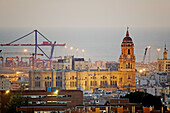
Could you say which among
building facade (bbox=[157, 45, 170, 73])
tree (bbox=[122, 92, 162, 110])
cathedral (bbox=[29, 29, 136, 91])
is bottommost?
tree (bbox=[122, 92, 162, 110])

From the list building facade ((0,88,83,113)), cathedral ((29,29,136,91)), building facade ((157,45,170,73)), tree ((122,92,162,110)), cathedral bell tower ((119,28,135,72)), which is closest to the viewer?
building facade ((0,88,83,113))

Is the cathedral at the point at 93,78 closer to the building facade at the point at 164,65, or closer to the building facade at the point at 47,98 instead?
the building facade at the point at 164,65

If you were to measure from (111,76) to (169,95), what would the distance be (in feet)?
75.0

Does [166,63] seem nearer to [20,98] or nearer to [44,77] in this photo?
[44,77]

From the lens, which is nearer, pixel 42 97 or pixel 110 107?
pixel 110 107

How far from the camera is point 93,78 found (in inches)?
4966

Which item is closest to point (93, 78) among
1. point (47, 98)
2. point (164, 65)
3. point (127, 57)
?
point (127, 57)

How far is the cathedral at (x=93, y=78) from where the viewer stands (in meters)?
124

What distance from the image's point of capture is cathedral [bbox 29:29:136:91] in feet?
405

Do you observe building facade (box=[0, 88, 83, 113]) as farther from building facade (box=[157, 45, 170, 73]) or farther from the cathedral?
building facade (box=[157, 45, 170, 73])

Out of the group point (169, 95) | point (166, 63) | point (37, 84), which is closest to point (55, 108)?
point (169, 95)

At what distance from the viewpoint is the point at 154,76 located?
136 metres

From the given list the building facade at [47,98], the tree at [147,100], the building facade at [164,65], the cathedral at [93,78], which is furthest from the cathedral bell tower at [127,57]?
the building facade at [47,98]

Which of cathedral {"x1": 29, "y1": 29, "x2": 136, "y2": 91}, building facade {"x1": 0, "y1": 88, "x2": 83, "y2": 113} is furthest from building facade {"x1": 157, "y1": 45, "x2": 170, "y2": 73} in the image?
building facade {"x1": 0, "y1": 88, "x2": 83, "y2": 113}
